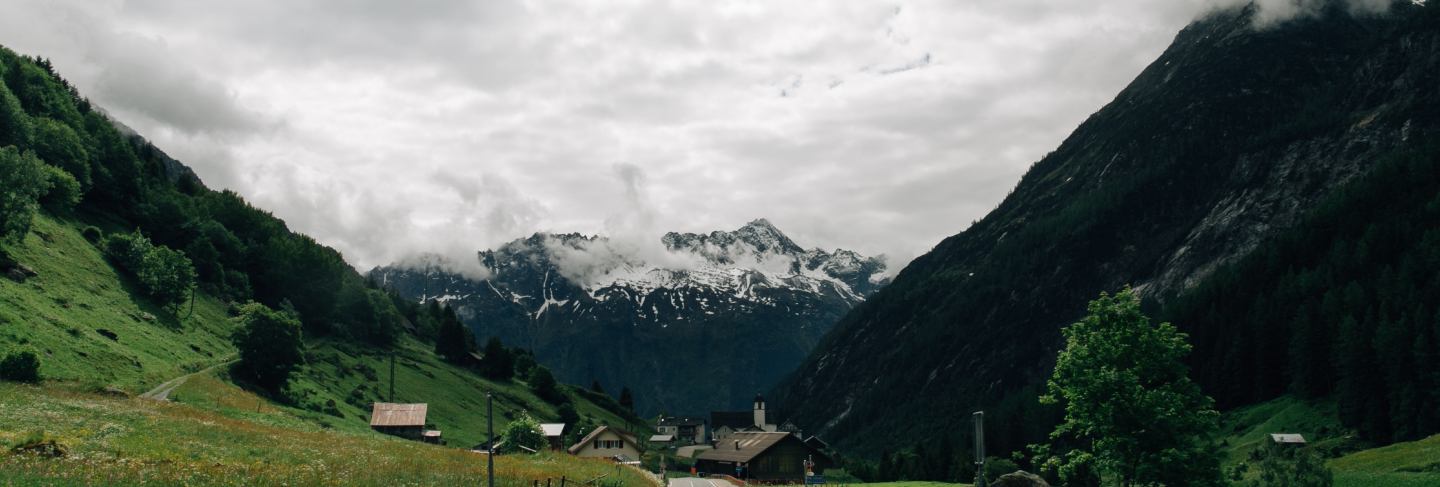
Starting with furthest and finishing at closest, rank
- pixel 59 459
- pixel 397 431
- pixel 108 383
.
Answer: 1. pixel 397 431
2. pixel 108 383
3. pixel 59 459

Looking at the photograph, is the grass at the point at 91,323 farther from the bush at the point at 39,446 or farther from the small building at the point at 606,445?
the small building at the point at 606,445

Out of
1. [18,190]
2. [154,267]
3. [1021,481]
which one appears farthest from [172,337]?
[1021,481]

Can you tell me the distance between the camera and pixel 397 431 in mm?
114062

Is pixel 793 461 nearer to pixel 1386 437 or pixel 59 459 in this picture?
pixel 1386 437

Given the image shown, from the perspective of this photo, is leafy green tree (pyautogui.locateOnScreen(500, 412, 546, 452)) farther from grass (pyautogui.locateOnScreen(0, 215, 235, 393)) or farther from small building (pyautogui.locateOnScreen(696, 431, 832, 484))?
grass (pyautogui.locateOnScreen(0, 215, 235, 393))

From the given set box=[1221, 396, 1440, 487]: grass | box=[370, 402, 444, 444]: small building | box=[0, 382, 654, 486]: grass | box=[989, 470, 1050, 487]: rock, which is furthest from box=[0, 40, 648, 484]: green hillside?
box=[1221, 396, 1440, 487]: grass

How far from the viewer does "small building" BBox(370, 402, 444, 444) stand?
11300cm

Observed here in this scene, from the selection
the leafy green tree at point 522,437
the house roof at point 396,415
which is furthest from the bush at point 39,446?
the house roof at point 396,415

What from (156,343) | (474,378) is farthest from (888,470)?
(156,343)

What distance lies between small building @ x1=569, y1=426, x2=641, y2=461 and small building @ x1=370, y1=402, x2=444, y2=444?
2228 cm

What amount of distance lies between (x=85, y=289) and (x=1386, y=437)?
136200 mm

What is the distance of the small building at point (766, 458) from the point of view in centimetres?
11794

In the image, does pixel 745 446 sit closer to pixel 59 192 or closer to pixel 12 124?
pixel 59 192

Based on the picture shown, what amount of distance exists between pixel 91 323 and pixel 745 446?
76.0 meters
